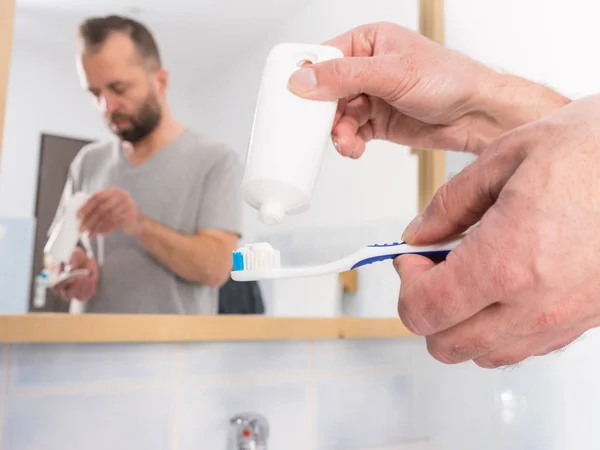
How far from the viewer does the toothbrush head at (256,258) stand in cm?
43

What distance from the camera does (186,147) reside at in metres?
0.65

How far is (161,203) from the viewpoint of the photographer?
0.62 meters

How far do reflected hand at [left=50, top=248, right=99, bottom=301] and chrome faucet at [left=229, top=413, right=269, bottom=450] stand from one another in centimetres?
21

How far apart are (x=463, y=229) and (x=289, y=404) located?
1.31ft

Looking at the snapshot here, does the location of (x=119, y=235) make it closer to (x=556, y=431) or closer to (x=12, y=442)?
(x=12, y=442)

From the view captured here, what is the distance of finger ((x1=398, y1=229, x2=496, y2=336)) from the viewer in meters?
0.33

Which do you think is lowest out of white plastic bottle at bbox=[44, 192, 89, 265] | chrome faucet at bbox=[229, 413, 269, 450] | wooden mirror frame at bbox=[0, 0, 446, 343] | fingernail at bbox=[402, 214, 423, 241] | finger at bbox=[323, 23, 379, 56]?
chrome faucet at bbox=[229, 413, 269, 450]

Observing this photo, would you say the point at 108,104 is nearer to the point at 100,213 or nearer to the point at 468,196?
the point at 100,213

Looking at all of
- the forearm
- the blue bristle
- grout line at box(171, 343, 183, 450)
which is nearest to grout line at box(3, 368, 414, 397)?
grout line at box(171, 343, 183, 450)

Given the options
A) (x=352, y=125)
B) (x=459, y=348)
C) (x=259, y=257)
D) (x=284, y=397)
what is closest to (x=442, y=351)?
(x=459, y=348)

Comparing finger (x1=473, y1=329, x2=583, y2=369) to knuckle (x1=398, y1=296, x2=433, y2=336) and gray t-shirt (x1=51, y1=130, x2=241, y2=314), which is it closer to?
knuckle (x1=398, y1=296, x2=433, y2=336)

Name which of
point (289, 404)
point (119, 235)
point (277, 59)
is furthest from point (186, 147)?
point (289, 404)

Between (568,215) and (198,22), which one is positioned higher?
(198,22)

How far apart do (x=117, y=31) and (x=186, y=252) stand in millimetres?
255
